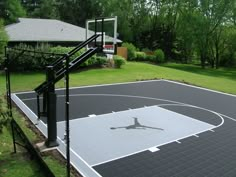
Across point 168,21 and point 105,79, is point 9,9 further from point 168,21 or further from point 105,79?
point 105,79

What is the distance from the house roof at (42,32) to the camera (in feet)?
63.6

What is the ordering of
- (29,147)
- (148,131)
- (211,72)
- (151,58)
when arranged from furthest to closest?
(151,58), (211,72), (148,131), (29,147)

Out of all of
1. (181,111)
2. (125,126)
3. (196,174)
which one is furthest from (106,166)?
(181,111)

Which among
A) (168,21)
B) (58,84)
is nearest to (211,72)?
(168,21)

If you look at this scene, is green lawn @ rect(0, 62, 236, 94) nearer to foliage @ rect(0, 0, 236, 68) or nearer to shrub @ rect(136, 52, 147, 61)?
shrub @ rect(136, 52, 147, 61)

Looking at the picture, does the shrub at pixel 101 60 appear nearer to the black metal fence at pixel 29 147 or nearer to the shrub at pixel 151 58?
the shrub at pixel 151 58

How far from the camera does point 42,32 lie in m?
21.1

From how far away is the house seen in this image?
1922 centimetres

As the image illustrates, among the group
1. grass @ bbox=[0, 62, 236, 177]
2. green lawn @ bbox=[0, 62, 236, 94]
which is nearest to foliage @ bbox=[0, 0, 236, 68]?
green lawn @ bbox=[0, 62, 236, 94]

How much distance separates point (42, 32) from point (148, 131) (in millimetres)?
16102

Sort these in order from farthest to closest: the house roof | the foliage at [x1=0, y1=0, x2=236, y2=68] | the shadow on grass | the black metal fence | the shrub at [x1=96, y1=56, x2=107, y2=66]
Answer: the foliage at [x1=0, y1=0, x2=236, y2=68] < the shadow on grass < the house roof < the shrub at [x1=96, y1=56, x2=107, y2=66] < the black metal fence

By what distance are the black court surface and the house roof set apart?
871cm

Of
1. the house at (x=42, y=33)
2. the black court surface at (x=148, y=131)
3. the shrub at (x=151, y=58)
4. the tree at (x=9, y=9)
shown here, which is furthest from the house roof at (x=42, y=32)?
the tree at (x=9, y=9)

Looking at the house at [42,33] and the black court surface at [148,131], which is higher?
the house at [42,33]
